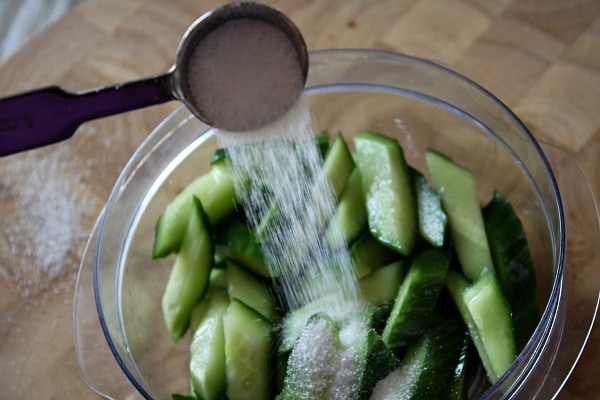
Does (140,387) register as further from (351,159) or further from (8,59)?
(8,59)

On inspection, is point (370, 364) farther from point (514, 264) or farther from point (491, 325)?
point (514, 264)

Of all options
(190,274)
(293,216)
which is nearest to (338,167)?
(293,216)

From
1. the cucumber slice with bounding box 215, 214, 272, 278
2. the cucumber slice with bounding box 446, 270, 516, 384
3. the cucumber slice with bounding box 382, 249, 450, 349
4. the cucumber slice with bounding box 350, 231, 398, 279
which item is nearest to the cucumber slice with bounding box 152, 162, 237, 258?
the cucumber slice with bounding box 215, 214, 272, 278

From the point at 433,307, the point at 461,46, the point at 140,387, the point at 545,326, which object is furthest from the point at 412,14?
the point at 140,387

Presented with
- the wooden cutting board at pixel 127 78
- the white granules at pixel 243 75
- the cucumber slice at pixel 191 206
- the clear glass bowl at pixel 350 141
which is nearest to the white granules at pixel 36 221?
the wooden cutting board at pixel 127 78

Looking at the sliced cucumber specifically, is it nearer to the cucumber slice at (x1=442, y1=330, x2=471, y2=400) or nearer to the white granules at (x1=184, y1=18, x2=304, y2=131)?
the cucumber slice at (x1=442, y1=330, x2=471, y2=400)

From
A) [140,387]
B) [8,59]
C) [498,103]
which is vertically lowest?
[140,387]
